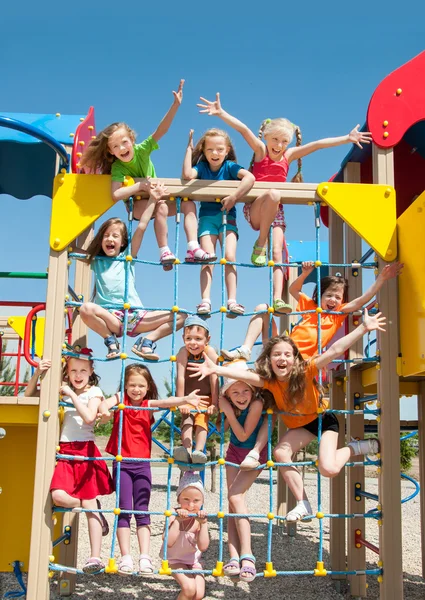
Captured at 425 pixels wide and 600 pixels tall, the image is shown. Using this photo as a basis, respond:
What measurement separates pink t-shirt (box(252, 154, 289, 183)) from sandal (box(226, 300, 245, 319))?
1061mm

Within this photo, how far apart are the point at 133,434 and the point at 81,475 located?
43 centimetres

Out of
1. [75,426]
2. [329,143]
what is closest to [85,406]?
[75,426]


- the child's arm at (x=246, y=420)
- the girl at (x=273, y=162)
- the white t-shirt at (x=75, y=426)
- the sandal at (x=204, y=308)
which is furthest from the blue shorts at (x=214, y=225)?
the white t-shirt at (x=75, y=426)

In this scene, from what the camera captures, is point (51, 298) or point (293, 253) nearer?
point (51, 298)

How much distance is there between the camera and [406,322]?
14.4ft

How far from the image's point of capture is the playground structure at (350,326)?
4168 millimetres

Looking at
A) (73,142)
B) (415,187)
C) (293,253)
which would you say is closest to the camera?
(73,142)

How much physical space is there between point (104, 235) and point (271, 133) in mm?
1498

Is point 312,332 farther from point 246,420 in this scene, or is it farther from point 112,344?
point 112,344

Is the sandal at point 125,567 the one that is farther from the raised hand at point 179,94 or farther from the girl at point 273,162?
the raised hand at point 179,94

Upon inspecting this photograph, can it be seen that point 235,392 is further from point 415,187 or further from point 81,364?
point 415,187

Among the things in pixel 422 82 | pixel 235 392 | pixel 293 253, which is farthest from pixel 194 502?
pixel 293 253

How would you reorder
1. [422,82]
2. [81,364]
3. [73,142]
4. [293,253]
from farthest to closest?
[293,253] < [73,142] < [422,82] < [81,364]

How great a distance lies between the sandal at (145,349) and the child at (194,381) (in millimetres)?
192
